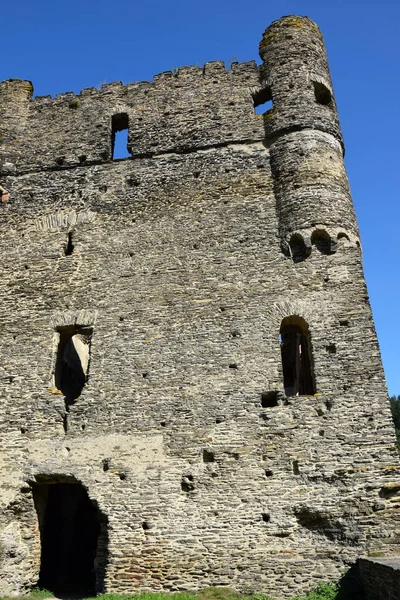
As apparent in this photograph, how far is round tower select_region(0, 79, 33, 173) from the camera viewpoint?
1246cm

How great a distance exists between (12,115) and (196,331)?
7.96 m

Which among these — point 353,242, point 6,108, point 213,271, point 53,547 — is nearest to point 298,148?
point 353,242

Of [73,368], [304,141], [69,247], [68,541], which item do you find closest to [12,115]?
[69,247]

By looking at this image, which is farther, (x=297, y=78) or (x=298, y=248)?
(x=297, y=78)

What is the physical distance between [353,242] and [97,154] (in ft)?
20.5

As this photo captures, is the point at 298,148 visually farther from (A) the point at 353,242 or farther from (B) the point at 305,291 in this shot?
(B) the point at 305,291

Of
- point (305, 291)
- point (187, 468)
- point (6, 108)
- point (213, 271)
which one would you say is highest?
point (6, 108)

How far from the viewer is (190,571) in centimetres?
773

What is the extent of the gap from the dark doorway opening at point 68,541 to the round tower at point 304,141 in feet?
23.0

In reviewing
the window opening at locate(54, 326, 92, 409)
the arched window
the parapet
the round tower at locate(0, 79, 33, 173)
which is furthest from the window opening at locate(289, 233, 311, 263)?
the round tower at locate(0, 79, 33, 173)

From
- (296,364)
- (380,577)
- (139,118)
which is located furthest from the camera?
(296,364)

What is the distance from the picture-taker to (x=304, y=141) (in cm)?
1068

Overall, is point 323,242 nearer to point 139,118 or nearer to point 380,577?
point 139,118

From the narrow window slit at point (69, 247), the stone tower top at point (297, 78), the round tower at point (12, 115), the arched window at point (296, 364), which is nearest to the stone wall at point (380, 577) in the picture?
the arched window at point (296, 364)
